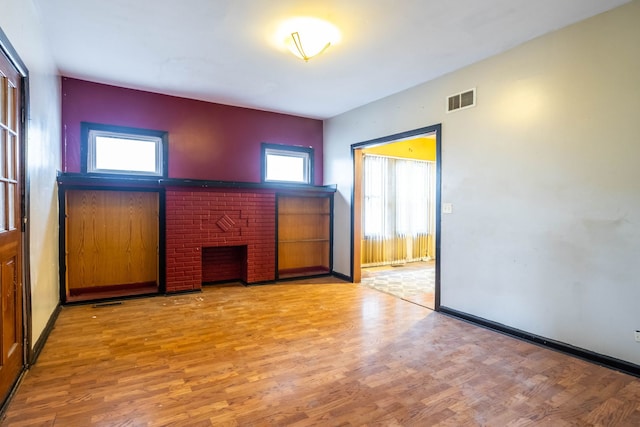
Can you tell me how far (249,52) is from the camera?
348 centimetres

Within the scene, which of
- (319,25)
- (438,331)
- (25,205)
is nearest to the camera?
(25,205)

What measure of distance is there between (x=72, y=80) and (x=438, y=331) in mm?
5172

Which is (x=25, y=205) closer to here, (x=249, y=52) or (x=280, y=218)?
(x=249, y=52)

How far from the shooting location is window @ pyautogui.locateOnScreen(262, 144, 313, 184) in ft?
18.7

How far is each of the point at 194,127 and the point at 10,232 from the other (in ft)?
10.5

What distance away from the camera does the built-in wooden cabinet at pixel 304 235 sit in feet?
19.2

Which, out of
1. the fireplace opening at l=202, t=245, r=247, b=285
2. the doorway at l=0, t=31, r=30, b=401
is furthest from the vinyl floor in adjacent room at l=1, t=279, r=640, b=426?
the fireplace opening at l=202, t=245, r=247, b=285

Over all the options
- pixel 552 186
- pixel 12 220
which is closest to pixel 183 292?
pixel 12 220

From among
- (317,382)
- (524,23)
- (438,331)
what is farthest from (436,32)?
(317,382)

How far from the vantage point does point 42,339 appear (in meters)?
2.92

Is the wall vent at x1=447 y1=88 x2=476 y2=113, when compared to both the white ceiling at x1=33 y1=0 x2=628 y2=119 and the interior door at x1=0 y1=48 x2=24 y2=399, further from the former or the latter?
the interior door at x1=0 y1=48 x2=24 y2=399

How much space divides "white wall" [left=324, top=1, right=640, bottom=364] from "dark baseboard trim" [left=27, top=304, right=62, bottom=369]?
3.87 meters

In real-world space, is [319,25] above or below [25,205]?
above

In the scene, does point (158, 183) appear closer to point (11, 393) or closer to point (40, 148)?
point (40, 148)
